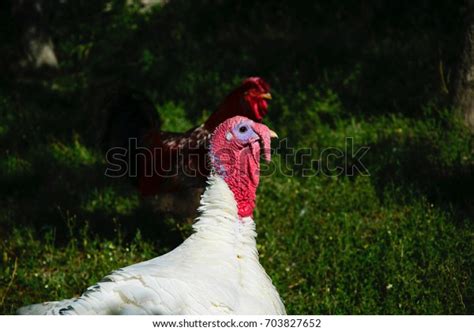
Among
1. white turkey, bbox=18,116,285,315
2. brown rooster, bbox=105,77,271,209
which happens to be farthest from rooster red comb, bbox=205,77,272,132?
white turkey, bbox=18,116,285,315

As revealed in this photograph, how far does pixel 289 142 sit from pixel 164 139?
242cm

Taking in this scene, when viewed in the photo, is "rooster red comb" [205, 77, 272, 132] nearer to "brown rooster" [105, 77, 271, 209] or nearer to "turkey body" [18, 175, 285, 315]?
"brown rooster" [105, 77, 271, 209]

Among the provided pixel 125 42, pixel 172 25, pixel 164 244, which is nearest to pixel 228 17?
pixel 172 25

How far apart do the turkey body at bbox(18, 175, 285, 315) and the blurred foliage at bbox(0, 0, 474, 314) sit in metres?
1.52

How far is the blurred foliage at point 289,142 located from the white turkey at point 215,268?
1539mm

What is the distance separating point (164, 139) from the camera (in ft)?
19.2

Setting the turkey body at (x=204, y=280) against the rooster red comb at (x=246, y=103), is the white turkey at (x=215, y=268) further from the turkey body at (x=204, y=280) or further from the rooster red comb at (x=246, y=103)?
the rooster red comb at (x=246, y=103)

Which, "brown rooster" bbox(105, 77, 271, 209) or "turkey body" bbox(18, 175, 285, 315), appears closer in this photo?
"turkey body" bbox(18, 175, 285, 315)

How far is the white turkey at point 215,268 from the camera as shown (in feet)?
11.0

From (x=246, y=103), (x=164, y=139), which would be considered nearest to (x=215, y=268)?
(x=164, y=139)

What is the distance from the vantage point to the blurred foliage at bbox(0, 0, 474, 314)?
17.9 feet

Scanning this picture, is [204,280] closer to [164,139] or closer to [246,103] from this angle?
[164,139]

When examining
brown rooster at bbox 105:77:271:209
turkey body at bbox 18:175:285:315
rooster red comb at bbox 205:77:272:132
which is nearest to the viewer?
turkey body at bbox 18:175:285:315

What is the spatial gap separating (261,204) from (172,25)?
18.6ft
